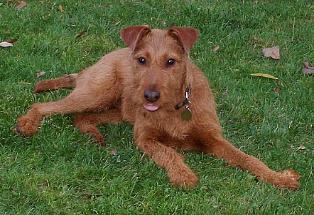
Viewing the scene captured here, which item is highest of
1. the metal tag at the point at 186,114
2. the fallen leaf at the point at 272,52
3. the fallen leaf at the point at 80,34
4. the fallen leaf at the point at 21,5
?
the metal tag at the point at 186,114

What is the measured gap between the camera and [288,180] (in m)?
4.96

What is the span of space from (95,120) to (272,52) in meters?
2.63

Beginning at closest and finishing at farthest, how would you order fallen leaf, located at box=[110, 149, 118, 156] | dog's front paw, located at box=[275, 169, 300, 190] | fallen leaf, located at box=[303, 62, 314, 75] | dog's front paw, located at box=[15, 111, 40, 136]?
dog's front paw, located at box=[275, 169, 300, 190]
fallen leaf, located at box=[110, 149, 118, 156]
dog's front paw, located at box=[15, 111, 40, 136]
fallen leaf, located at box=[303, 62, 314, 75]

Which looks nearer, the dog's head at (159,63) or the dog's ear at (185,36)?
the dog's head at (159,63)

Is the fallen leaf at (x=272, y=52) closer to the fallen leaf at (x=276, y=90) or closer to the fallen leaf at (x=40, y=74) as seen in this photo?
the fallen leaf at (x=276, y=90)

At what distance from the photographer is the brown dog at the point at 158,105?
508 centimetres

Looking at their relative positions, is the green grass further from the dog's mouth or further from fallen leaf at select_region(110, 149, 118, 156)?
the dog's mouth

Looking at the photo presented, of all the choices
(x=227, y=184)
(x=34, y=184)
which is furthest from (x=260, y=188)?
(x=34, y=184)

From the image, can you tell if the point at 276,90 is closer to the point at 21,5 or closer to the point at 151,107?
the point at 151,107

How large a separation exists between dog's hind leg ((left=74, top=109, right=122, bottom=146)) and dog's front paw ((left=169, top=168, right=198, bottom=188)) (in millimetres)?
902

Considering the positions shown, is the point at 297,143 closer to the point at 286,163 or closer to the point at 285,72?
the point at 286,163

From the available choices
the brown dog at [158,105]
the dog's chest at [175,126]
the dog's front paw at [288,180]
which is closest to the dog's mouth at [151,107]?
the brown dog at [158,105]

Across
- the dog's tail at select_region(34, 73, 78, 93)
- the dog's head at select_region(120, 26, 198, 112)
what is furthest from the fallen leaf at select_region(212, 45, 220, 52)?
the dog's head at select_region(120, 26, 198, 112)

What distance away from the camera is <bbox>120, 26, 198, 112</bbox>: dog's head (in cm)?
507
